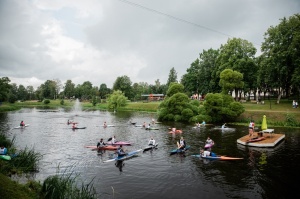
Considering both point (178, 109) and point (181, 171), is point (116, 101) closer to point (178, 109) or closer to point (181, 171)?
point (178, 109)

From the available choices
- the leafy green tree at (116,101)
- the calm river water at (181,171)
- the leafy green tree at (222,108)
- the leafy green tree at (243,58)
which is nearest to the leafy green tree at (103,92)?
the leafy green tree at (116,101)

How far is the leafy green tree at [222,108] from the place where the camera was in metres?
55.3

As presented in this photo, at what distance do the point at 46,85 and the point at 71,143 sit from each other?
Result: 175636 millimetres

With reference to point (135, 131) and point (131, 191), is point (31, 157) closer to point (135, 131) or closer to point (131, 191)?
point (131, 191)

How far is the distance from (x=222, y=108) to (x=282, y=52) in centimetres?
2141

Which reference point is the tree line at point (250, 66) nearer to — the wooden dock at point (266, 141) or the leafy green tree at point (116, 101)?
the wooden dock at point (266, 141)

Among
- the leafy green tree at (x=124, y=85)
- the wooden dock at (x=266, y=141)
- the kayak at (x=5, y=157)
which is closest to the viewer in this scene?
the kayak at (x=5, y=157)

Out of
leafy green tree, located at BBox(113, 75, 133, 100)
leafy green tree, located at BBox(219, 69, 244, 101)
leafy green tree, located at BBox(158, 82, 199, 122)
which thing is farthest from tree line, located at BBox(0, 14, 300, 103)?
leafy green tree, located at BBox(113, 75, 133, 100)

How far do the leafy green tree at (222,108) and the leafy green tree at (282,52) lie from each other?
14.1 meters

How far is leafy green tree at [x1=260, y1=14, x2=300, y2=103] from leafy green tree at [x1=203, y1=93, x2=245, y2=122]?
46.2ft

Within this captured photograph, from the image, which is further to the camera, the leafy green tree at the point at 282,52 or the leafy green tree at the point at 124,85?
the leafy green tree at the point at 124,85

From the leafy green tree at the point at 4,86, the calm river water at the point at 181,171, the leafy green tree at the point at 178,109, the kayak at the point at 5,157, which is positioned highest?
the leafy green tree at the point at 4,86

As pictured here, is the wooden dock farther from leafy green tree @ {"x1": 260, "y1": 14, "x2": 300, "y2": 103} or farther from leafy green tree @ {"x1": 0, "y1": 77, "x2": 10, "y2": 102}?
leafy green tree @ {"x1": 0, "y1": 77, "x2": 10, "y2": 102}

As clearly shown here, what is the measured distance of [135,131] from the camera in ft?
154
